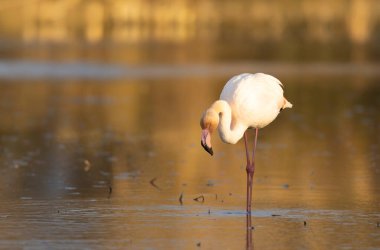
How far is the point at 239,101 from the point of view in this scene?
1255 cm

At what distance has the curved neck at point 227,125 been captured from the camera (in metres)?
12.1

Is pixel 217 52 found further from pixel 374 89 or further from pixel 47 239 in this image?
pixel 47 239

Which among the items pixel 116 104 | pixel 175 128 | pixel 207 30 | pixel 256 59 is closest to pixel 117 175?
pixel 175 128

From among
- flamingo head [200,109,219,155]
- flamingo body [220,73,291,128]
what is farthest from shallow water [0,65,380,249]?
flamingo body [220,73,291,128]

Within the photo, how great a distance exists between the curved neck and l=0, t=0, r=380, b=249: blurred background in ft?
2.08

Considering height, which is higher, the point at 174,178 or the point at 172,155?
the point at 174,178

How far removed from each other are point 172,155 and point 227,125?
4205 millimetres

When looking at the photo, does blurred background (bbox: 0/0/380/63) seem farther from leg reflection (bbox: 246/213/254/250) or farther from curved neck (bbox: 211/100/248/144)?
leg reflection (bbox: 246/213/254/250)

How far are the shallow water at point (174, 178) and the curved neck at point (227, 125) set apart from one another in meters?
0.62

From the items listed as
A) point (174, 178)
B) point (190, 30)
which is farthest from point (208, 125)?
point (190, 30)

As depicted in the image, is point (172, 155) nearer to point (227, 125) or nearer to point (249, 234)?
point (227, 125)

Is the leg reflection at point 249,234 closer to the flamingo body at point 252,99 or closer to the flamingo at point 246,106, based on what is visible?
the flamingo at point 246,106

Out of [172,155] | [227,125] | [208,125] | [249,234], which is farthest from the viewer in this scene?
[172,155]

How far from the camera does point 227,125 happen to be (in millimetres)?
12289
